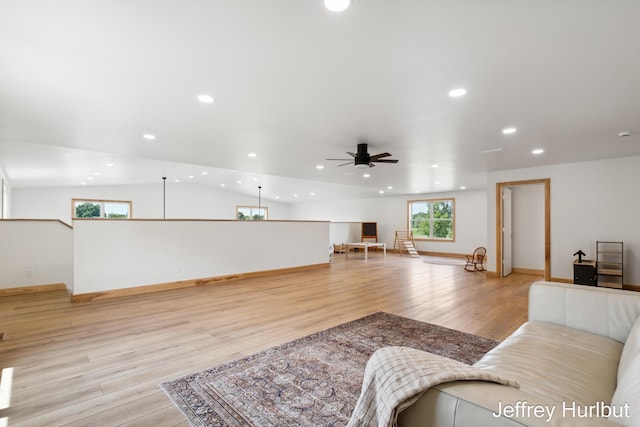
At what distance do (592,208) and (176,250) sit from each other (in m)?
7.82

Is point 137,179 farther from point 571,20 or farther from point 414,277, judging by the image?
point 571,20

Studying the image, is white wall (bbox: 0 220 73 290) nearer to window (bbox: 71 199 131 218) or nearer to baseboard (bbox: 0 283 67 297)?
baseboard (bbox: 0 283 67 297)

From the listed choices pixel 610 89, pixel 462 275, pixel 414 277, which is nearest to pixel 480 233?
pixel 462 275

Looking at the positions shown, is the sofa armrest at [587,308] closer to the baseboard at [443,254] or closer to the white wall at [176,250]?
the white wall at [176,250]

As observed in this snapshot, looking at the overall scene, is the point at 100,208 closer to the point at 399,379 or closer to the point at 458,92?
the point at 458,92

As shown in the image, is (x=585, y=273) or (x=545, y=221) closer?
(x=585, y=273)

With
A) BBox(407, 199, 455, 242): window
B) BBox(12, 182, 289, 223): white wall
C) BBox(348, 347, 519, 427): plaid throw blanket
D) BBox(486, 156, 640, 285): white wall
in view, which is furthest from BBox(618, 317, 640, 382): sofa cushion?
BBox(12, 182, 289, 223): white wall

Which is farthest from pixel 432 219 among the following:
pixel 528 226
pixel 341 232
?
pixel 528 226

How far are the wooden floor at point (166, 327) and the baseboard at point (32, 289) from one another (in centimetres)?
22

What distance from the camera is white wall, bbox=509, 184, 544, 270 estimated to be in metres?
7.24

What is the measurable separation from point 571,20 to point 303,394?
2941 millimetres

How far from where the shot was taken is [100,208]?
11.4 meters

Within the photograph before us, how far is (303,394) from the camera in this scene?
2.12 m

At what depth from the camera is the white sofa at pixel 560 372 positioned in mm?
798
